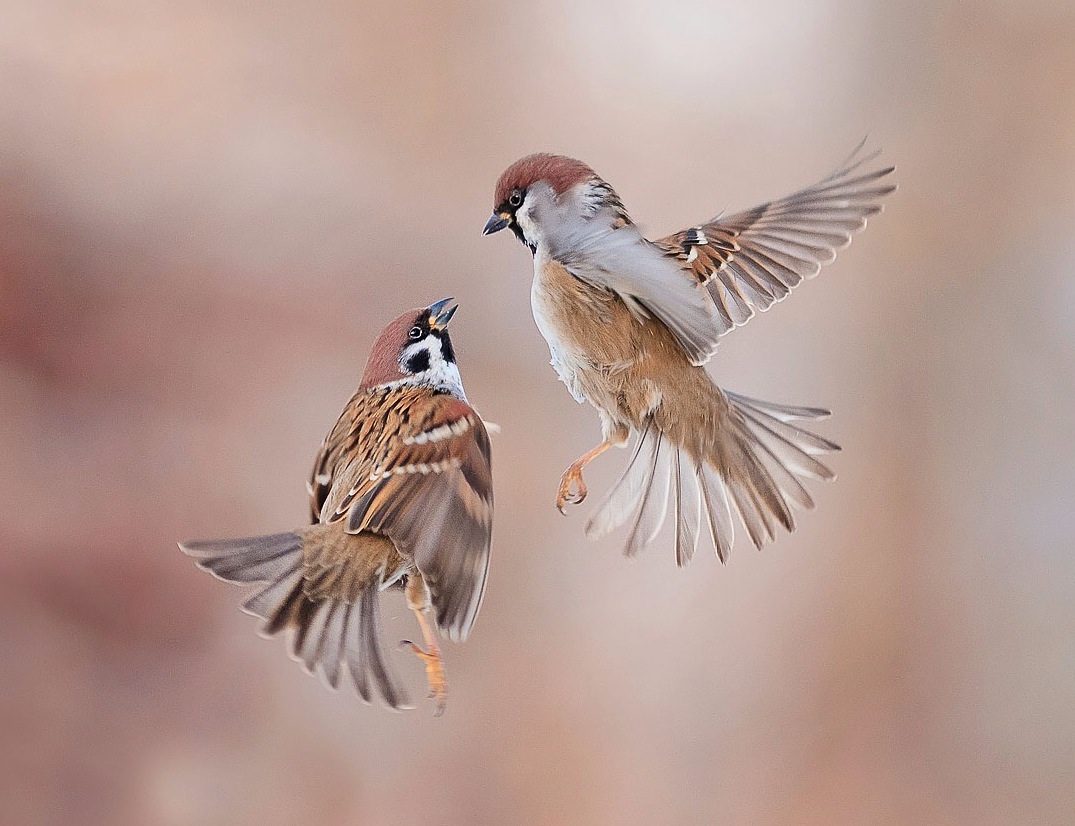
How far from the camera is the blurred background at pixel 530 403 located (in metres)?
2.62

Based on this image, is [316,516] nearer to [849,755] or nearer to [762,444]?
[762,444]

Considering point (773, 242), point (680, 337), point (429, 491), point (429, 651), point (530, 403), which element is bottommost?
point (429, 651)

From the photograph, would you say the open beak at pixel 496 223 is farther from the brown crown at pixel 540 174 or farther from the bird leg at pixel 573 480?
the bird leg at pixel 573 480

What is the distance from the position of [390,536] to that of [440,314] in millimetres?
220

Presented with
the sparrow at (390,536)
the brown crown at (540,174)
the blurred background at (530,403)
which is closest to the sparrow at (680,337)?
the brown crown at (540,174)

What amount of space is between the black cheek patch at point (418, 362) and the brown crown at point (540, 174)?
241 millimetres

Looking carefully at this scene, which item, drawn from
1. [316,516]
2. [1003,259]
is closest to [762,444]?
[316,516]

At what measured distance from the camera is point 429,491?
0.92m

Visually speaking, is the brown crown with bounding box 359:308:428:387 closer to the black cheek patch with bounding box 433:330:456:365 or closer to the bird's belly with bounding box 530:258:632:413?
the black cheek patch with bounding box 433:330:456:365

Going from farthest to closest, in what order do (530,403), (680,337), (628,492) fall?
(530,403), (628,492), (680,337)

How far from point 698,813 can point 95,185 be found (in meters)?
2.25

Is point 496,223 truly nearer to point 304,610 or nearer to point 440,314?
point 440,314

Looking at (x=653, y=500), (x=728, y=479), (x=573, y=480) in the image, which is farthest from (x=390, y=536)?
(x=728, y=479)

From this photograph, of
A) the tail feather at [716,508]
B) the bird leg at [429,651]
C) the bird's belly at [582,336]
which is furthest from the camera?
the tail feather at [716,508]
